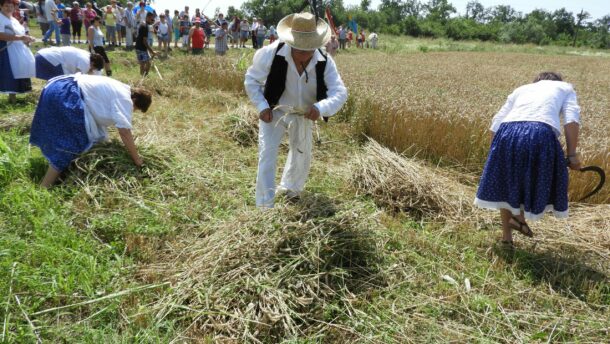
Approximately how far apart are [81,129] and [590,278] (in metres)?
4.19

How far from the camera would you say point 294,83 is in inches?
137

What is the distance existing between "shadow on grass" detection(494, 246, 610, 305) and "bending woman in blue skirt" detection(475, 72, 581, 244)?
201 millimetres

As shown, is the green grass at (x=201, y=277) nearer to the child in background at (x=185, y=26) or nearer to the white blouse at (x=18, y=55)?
the white blouse at (x=18, y=55)

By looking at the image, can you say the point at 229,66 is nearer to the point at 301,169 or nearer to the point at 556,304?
the point at 301,169

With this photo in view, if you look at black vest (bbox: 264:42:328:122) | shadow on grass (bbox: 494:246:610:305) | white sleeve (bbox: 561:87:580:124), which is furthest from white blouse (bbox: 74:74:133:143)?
white sleeve (bbox: 561:87:580:124)

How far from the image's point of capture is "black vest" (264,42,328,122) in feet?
11.0

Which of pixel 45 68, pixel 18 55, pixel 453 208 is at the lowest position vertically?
pixel 453 208

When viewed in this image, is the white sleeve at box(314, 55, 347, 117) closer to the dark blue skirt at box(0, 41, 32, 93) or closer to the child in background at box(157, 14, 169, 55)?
the dark blue skirt at box(0, 41, 32, 93)

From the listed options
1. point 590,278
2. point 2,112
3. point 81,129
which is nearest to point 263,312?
point 590,278

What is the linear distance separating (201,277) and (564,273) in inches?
97.3

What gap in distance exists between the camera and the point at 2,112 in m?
5.94

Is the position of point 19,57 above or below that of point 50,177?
above

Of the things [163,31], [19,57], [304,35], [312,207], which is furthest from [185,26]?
[312,207]

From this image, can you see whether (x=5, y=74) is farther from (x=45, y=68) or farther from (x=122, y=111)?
(x=122, y=111)
